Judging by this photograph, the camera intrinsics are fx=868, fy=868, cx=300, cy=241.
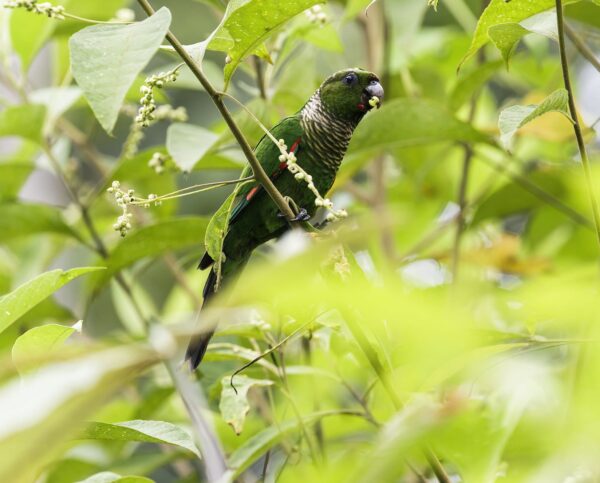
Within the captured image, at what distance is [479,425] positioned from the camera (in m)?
0.84

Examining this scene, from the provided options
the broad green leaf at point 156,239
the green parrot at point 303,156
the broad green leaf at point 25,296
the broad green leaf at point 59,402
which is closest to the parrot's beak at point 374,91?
the green parrot at point 303,156

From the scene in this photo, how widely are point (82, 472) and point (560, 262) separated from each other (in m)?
1.27

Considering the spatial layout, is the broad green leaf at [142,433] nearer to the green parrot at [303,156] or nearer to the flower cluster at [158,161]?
the flower cluster at [158,161]

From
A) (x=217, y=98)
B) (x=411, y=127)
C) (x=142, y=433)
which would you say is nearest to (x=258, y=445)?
(x=142, y=433)

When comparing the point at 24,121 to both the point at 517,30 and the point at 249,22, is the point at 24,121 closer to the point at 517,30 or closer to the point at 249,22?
the point at 249,22

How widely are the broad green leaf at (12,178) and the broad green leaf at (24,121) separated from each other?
0.18 metres

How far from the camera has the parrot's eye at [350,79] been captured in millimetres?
2084

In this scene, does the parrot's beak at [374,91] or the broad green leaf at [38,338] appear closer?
the broad green leaf at [38,338]

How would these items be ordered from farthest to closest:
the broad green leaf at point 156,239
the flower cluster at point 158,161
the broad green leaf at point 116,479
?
the broad green leaf at point 156,239 → the flower cluster at point 158,161 → the broad green leaf at point 116,479

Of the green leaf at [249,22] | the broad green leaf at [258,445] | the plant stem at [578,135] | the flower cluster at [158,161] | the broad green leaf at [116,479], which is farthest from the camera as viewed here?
the flower cluster at [158,161]

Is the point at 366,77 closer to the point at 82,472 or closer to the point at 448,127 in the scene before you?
the point at 448,127

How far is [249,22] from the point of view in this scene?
3.75ft

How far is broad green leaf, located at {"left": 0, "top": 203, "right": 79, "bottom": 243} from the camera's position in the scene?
2.00 meters

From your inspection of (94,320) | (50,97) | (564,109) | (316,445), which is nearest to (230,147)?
(50,97)
